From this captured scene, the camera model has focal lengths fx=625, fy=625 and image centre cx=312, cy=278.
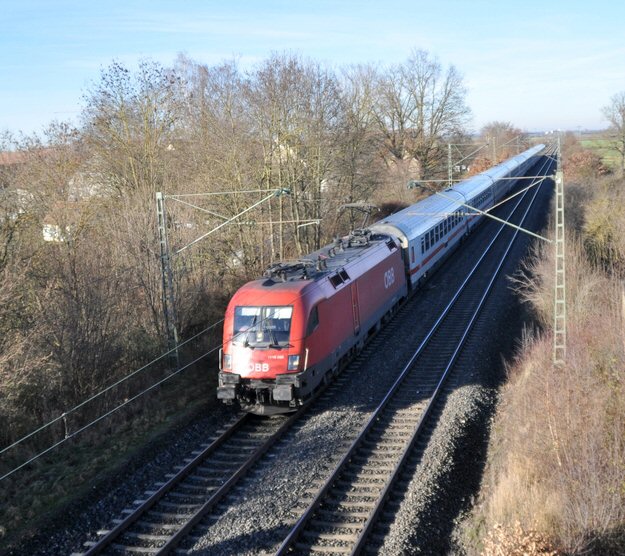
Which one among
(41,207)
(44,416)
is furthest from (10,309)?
(41,207)

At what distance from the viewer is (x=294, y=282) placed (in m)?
14.6

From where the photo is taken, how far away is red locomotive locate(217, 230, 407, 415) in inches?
540

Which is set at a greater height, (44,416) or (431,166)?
(431,166)

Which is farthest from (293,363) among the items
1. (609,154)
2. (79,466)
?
(609,154)

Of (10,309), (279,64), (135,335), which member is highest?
(279,64)

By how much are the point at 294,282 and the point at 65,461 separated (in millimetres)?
6142

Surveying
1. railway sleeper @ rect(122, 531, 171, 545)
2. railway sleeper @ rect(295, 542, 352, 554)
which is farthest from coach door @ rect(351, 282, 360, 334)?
railway sleeper @ rect(122, 531, 171, 545)

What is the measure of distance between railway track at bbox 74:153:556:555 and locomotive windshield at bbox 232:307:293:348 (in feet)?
5.95

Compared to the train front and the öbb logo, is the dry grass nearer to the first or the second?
the train front

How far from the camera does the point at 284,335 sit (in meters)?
13.8

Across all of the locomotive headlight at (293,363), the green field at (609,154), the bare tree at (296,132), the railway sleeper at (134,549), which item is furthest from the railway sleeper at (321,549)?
the green field at (609,154)

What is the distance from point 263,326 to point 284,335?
57 centimetres

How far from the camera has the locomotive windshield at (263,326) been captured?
13852 millimetres

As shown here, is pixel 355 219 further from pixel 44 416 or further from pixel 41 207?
pixel 44 416
